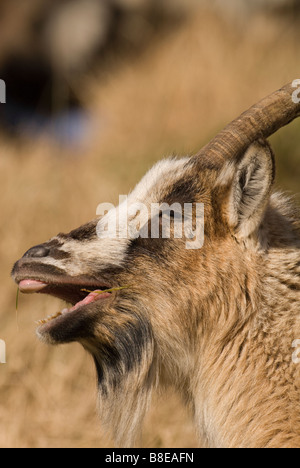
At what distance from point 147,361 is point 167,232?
66cm

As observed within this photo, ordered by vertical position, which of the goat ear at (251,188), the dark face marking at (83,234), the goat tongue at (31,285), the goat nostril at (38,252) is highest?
the goat ear at (251,188)

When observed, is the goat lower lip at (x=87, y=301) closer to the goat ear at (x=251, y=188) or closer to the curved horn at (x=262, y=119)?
the goat ear at (x=251, y=188)

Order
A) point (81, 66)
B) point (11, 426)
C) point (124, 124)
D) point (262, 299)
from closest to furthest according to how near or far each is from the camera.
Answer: point (262, 299), point (11, 426), point (124, 124), point (81, 66)

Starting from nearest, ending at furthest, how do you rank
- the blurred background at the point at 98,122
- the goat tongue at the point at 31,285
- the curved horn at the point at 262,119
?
the goat tongue at the point at 31,285
the curved horn at the point at 262,119
the blurred background at the point at 98,122

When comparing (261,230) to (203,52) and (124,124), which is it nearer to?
(124,124)

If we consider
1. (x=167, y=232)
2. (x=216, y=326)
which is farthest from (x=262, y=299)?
(x=167, y=232)

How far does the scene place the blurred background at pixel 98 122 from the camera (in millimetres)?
6156

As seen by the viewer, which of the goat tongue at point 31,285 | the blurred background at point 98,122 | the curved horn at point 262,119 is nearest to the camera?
the goat tongue at point 31,285

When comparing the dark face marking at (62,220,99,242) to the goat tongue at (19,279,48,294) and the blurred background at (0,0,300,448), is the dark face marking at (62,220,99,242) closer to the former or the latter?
the goat tongue at (19,279,48,294)

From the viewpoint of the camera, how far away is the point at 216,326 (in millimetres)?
3576

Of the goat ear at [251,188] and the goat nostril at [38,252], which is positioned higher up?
the goat ear at [251,188]

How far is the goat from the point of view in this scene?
11.3 ft

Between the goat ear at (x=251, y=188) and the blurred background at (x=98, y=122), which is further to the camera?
the blurred background at (x=98, y=122)

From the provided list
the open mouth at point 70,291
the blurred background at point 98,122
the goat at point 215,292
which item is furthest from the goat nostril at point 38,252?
the blurred background at point 98,122
